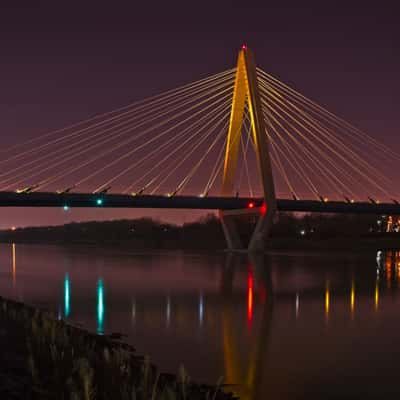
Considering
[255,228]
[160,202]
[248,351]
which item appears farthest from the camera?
[255,228]

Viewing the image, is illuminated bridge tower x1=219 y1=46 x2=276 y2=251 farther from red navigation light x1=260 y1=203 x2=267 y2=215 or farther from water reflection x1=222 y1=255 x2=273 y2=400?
water reflection x1=222 y1=255 x2=273 y2=400

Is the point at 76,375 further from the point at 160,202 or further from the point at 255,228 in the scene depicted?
the point at 255,228

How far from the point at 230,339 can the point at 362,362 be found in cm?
285

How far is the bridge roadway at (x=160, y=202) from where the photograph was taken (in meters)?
39.8

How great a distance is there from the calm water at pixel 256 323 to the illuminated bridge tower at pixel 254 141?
43.7 ft

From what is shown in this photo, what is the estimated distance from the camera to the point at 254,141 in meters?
39.2

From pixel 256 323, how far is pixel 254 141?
1043 inches

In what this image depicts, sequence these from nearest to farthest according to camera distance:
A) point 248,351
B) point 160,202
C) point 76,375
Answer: point 76,375
point 248,351
point 160,202

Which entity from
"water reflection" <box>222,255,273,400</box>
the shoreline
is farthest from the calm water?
the shoreline

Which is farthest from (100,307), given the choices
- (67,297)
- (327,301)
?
(327,301)

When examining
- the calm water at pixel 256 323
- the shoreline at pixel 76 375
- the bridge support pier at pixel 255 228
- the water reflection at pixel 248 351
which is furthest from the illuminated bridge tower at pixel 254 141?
the shoreline at pixel 76 375

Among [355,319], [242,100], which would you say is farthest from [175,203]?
[355,319]

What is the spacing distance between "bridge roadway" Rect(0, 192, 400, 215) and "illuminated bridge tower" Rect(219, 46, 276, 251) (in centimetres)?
108

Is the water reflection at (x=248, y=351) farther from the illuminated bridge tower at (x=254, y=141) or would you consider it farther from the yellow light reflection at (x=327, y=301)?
the illuminated bridge tower at (x=254, y=141)
